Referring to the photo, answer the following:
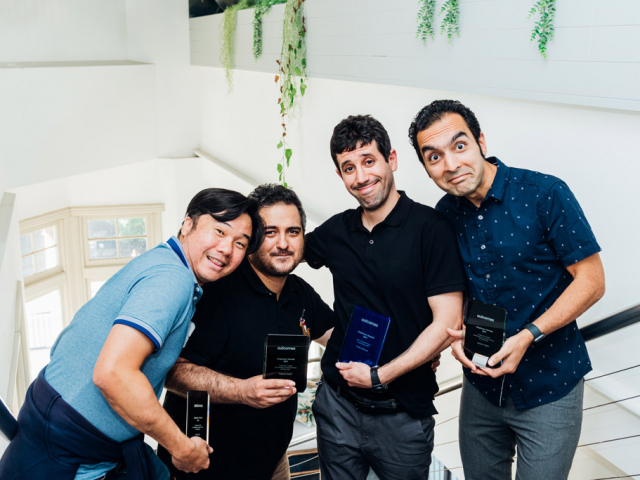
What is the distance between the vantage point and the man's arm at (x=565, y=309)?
162 centimetres

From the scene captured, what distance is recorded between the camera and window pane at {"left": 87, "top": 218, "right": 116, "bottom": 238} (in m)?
9.09

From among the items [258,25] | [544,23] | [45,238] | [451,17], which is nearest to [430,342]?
[544,23]

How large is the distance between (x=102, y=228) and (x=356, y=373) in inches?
320

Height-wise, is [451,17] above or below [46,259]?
above

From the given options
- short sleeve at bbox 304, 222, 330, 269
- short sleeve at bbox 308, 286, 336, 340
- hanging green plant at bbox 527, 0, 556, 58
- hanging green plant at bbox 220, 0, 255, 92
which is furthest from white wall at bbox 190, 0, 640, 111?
hanging green plant at bbox 220, 0, 255, 92

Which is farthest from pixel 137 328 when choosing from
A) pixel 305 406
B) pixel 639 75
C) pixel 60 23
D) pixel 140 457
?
pixel 60 23

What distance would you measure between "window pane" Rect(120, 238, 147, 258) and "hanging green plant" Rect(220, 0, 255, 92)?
4.10m

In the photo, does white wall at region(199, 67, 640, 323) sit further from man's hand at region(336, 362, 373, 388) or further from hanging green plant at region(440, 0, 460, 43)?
man's hand at region(336, 362, 373, 388)

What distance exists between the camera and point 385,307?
189cm

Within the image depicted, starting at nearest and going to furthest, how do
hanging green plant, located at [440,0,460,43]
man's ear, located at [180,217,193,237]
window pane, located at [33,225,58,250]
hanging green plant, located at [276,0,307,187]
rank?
man's ear, located at [180,217,193,237] < hanging green plant, located at [440,0,460,43] < hanging green plant, located at [276,0,307,187] < window pane, located at [33,225,58,250]

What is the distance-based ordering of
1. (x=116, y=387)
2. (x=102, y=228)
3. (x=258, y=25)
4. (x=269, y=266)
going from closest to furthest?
(x=116, y=387) → (x=269, y=266) → (x=258, y=25) → (x=102, y=228)

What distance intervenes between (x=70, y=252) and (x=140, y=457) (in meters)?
7.93

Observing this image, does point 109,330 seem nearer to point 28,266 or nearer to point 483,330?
point 483,330

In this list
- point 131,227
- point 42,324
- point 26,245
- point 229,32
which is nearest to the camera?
point 229,32
